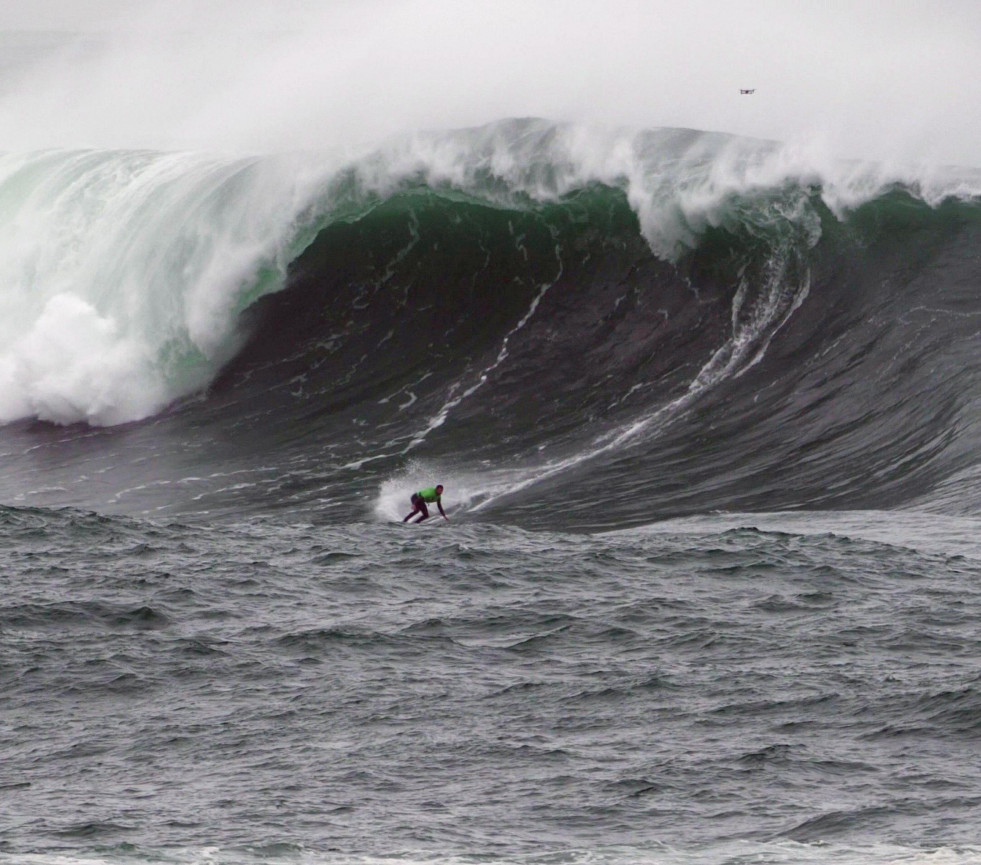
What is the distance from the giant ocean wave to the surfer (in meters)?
0.76

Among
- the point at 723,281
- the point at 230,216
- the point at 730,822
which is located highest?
the point at 230,216

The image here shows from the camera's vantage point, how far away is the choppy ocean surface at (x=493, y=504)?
10930mm

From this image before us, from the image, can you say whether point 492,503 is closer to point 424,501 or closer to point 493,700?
point 424,501

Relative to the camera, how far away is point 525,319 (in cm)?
2848

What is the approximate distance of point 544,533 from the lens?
1966cm

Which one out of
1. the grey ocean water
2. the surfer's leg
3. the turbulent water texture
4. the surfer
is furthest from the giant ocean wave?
the grey ocean water

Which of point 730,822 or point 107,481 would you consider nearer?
point 730,822

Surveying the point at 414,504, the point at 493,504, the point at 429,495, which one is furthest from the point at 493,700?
the point at 493,504

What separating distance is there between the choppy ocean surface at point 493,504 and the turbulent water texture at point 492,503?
0.18 feet

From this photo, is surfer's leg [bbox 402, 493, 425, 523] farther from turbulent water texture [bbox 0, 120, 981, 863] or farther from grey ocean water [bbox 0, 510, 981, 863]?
grey ocean water [bbox 0, 510, 981, 863]

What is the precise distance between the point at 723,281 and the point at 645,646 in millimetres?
15237

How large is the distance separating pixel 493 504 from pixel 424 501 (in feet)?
4.21

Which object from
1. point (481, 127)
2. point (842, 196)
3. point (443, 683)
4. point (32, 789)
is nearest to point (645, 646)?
point (443, 683)

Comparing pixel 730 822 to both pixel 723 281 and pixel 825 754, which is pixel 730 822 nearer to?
pixel 825 754
